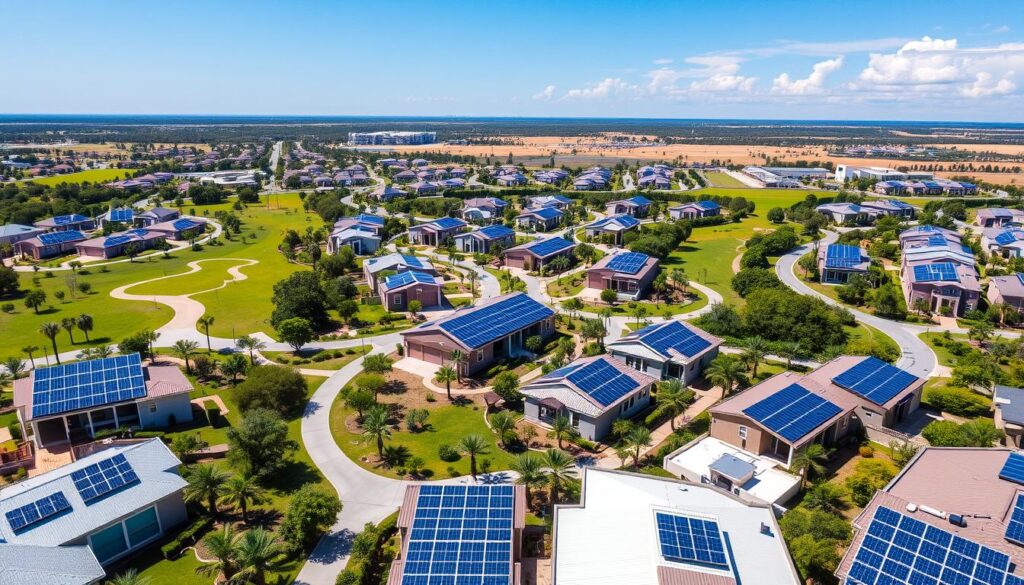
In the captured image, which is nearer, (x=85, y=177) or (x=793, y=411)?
(x=793, y=411)

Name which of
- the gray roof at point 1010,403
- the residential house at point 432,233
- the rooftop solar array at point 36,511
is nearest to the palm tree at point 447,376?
the rooftop solar array at point 36,511

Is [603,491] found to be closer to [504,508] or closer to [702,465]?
[504,508]

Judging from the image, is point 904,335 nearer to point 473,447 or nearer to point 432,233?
point 473,447

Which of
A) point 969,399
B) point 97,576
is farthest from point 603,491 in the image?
point 969,399

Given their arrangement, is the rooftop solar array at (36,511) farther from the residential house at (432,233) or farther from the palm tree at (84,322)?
the residential house at (432,233)

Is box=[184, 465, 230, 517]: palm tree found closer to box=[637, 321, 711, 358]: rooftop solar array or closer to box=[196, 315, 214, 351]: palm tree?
box=[196, 315, 214, 351]: palm tree

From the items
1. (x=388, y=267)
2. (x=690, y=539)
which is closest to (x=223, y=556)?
(x=690, y=539)

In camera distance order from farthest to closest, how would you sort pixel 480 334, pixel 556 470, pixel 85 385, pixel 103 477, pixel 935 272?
pixel 935 272 → pixel 480 334 → pixel 85 385 → pixel 556 470 → pixel 103 477
